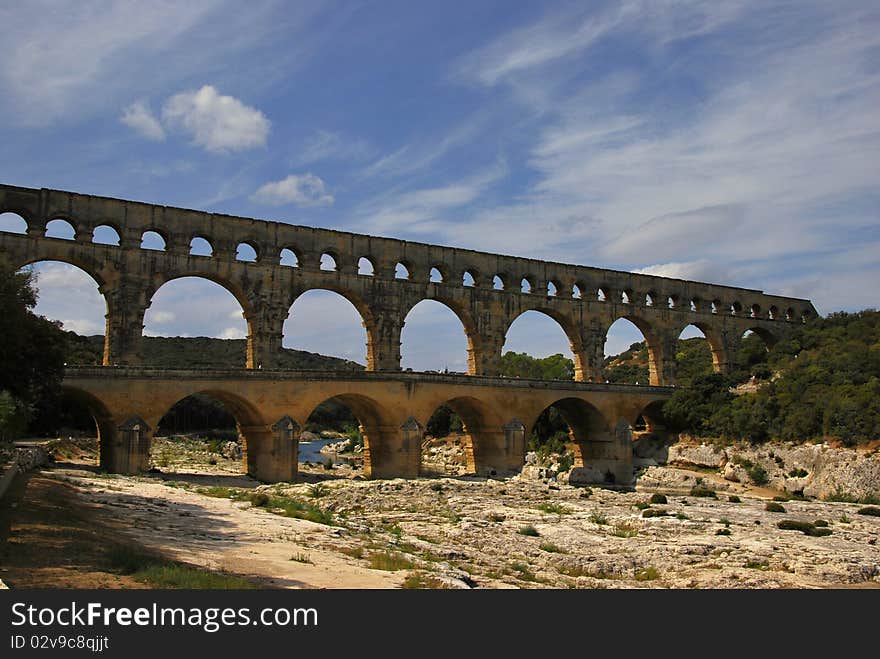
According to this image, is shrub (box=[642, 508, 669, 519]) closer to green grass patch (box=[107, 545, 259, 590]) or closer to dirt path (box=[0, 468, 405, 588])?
dirt path (box=[0, 468, 405, 588])

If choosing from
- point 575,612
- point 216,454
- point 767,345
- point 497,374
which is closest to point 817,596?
point 575,612

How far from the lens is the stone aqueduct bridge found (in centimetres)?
3569

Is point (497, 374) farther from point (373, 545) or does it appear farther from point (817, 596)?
point (817, 596)

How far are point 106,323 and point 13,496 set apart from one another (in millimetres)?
20990

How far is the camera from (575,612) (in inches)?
366

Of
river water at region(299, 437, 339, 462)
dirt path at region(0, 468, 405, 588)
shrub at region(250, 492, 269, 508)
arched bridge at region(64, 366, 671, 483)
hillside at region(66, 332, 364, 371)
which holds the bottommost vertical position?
river water at region(299, 437, 339, 462)

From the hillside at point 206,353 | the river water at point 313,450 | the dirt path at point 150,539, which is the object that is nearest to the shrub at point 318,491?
the dirt path at point 150,539

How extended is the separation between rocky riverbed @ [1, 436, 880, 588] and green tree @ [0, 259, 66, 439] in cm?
302

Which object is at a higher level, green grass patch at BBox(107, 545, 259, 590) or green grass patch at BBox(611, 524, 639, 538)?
green grass patch at BBox(107, 545, 259, 590)

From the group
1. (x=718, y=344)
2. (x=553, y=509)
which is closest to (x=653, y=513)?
(x=553, y=509)

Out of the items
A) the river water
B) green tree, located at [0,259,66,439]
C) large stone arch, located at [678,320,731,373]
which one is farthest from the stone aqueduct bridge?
the river water

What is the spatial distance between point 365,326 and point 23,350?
78.1 feet

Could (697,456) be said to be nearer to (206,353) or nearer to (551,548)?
(551,548)

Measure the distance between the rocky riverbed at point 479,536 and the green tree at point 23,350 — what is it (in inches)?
119
